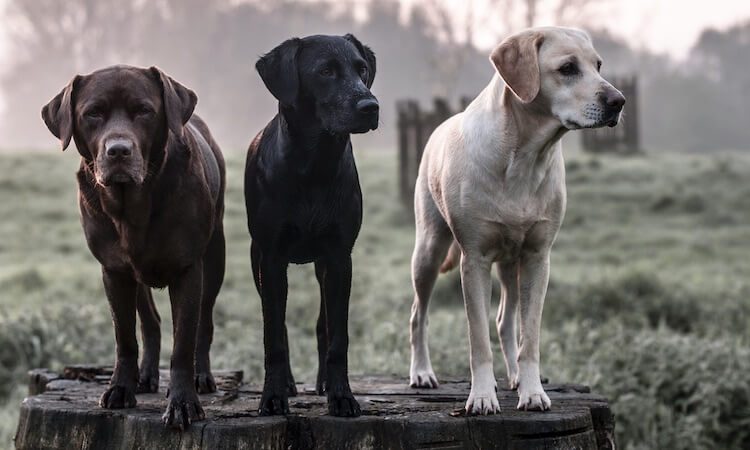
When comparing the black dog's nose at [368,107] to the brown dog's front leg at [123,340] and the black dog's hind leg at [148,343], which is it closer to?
the brown dog's front leg at [123,340]

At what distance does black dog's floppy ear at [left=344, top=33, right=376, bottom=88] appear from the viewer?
422 cm

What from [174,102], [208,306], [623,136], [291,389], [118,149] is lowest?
[291,389]

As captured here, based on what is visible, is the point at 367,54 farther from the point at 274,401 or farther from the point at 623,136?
the point at 623,136

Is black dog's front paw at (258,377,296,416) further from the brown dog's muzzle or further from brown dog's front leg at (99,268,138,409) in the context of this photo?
the brown dog's muzzle

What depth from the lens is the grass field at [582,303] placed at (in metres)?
7.87

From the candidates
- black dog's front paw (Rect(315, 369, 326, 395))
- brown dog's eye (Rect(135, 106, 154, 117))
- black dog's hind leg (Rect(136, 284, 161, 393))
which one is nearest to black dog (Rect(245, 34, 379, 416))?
brown dog's eye (Rect(135, 106, 154, 117))

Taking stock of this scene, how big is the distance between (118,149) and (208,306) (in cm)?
141

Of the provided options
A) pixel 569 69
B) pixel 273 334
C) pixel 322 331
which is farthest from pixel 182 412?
pixel 569 69

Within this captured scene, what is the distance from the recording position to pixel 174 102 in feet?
13.7

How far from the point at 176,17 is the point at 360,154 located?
29075 millimetres

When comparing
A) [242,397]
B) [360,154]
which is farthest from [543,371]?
[360,154]

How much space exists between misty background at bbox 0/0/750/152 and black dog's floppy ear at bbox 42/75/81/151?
4077 cm

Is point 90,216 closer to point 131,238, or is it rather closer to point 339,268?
point 131,238

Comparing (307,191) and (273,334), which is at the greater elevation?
(307,191)
